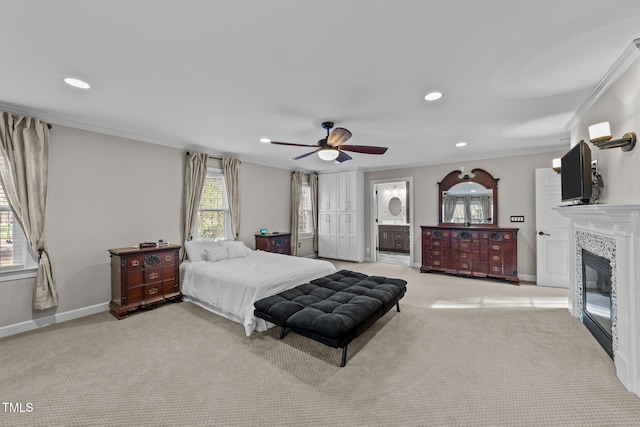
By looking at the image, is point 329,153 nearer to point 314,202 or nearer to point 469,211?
point 469,211

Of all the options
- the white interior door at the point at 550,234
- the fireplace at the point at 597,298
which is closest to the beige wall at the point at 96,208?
the fireplace at the point at 597,298

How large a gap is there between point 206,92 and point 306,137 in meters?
1.74

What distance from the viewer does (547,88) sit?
8.36 feet

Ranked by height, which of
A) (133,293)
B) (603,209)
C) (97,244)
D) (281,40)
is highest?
(281,40)

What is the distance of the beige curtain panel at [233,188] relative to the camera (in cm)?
519

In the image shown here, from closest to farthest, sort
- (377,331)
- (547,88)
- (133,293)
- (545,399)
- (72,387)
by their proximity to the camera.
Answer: (545,399), (72,387), (547,88), (377,331), (133,293)

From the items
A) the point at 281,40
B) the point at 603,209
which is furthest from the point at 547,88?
the point at 281,40

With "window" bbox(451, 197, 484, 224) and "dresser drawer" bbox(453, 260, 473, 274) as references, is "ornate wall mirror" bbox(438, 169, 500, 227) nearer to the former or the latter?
A: "window" bbox(451, 197, 484, 224)

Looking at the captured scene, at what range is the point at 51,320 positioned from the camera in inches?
128

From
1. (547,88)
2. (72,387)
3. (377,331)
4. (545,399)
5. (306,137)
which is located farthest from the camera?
(306,137)

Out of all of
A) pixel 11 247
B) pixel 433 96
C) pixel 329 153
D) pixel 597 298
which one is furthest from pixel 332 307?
pixel 11 247

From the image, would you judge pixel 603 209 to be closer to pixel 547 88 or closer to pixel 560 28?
pixel 547 88

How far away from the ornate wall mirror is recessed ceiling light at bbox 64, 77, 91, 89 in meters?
5.95

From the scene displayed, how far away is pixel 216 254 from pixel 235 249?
16.8 inches
